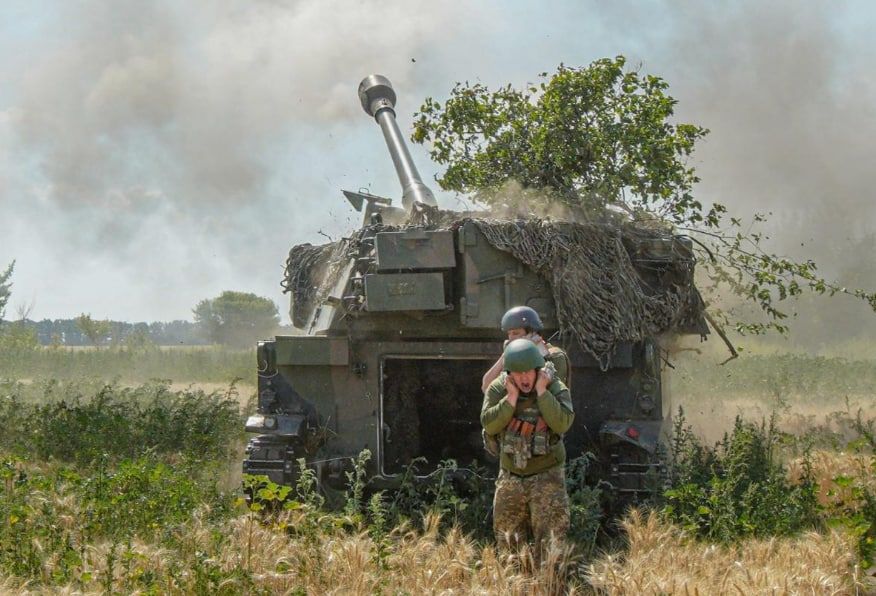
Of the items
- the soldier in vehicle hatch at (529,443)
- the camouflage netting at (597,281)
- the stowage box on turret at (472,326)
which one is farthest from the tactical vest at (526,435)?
→ the camouflage netting at (597,281)

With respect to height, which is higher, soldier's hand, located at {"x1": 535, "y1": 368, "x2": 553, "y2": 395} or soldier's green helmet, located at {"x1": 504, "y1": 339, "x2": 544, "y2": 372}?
soldier's green helmet, located at {"x1": 504, "y1": 339, "x2": 544, "y2": 372}

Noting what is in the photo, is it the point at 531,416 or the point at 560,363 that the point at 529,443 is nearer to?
the point at 531,416

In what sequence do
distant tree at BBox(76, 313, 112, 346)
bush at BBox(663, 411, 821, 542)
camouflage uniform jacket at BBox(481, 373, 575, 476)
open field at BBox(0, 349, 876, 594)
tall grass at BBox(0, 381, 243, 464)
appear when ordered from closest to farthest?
open field at BBox(0, 349, 876, 594) < camouflage uniform jacket at BBox(481, 373, 575, 476) < bush at BBox(663, 411, 821, 542) < tall grass at BBox(0, 381, 243, 464) < distant tree at BBox(76, 313, 112, 346)

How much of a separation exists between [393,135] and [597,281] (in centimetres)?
487

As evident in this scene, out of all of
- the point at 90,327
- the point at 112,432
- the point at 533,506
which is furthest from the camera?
the point at 90,327

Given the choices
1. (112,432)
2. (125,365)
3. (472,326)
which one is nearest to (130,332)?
(125,365)

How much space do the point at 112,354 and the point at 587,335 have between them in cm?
2442

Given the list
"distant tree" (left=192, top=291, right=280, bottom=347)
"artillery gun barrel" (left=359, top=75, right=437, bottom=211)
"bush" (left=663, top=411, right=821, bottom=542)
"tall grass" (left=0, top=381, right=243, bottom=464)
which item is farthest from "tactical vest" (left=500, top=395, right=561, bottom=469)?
"distant tree" (left=192, top=291, right=280, bottom=347)

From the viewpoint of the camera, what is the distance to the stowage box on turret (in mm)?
8555

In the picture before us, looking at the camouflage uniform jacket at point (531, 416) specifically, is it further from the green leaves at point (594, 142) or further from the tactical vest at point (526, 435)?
the green leaves at point (594, 142)

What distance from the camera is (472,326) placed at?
8.59 m

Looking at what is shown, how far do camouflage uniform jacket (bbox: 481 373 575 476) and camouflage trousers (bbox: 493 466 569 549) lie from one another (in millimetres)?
56

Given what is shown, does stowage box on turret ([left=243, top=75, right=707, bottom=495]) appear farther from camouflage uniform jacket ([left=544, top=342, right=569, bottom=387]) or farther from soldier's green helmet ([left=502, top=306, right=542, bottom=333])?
soldier's green helmet ([left=502, top=306, right=542, bottom=333])

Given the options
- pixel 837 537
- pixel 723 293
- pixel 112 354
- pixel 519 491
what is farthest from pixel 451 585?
pixel 112 354
